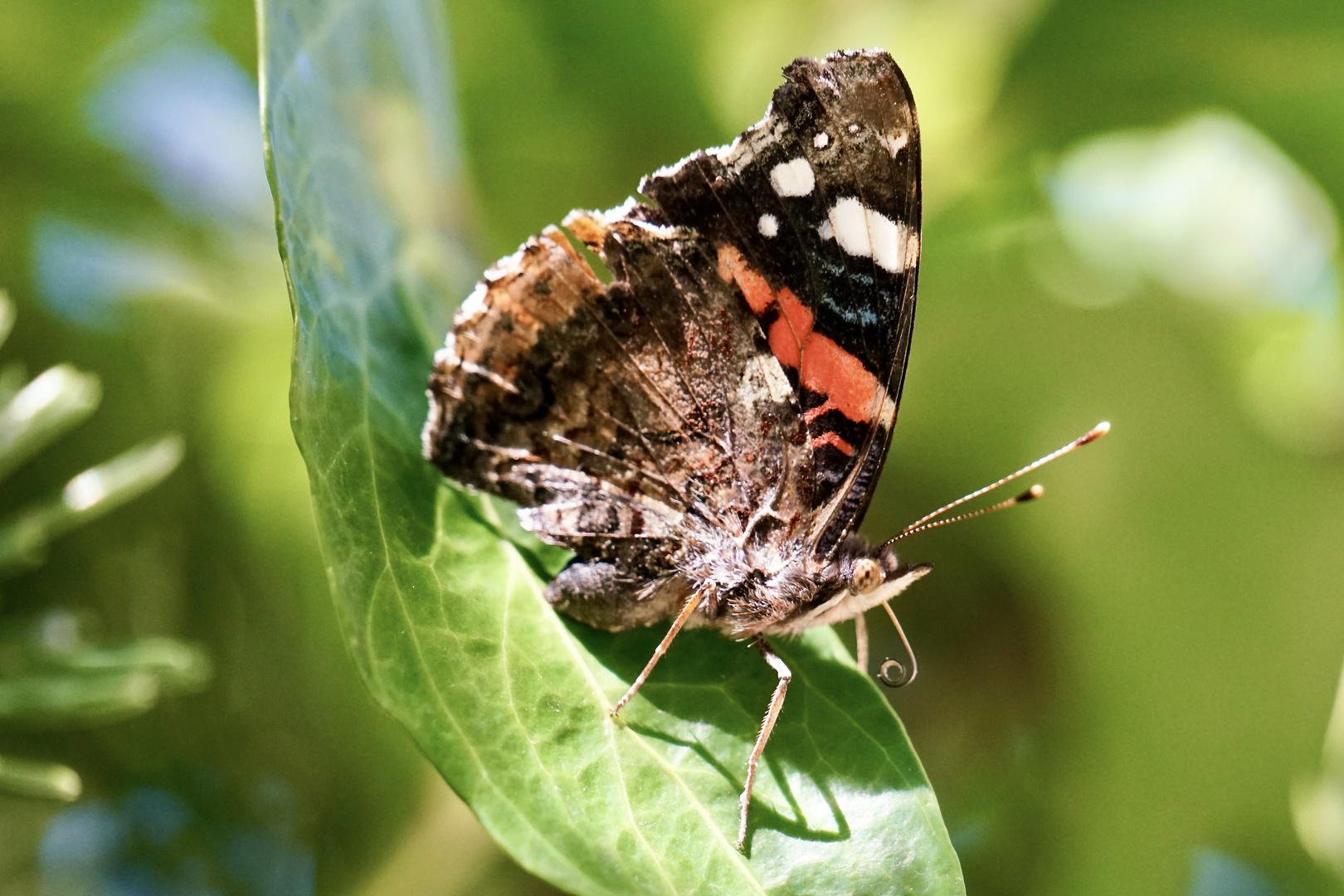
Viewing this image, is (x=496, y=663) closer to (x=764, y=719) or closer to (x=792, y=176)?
(x=764, y=719)

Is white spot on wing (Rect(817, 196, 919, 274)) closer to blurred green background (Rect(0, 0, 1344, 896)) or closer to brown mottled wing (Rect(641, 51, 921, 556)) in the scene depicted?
brown mottled wing (Rect(641, 51, 921, 556))

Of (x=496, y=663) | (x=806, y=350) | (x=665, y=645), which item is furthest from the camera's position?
(x=806, y=350)

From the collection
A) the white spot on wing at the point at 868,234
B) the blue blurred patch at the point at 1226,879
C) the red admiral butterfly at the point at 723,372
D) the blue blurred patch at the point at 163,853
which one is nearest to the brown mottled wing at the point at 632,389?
the red admiral butterfly at the point at 723,372

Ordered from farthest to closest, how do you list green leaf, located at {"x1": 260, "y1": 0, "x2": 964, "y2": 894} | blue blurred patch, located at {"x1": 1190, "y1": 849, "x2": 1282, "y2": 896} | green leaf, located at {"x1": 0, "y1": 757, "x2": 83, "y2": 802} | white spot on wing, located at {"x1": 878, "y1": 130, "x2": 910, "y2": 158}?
blue blurred patch, located at {"x1": 1190, "y1": 849, "x2": 1282, "y2": 896} < white spot on wing, located at {"x1": 878, "y1": 130, "x2": 910, "y2": 158} < green leaf, located at {"x1": 0, "y1": 757, "x2": 83, "y2": 802} < green leaf, located at {"x1": 260, "y1": 0, "x2": 964, "y2": 894}

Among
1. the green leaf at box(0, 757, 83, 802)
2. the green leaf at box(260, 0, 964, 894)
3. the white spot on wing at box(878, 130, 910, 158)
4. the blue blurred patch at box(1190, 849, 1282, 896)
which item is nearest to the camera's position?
the green leaf at box(260, 0, 964, 894)

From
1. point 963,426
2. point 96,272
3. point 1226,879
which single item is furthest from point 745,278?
point 1226,879

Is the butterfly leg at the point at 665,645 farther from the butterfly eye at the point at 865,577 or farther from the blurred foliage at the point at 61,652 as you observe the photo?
the blurred foliage at the point at 61,652

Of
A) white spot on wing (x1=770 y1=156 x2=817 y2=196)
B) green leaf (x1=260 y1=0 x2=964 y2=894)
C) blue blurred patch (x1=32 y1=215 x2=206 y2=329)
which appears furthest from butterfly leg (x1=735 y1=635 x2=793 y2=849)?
blue blurred patch (x1=32 y1=215 x2=206 y2=329)
